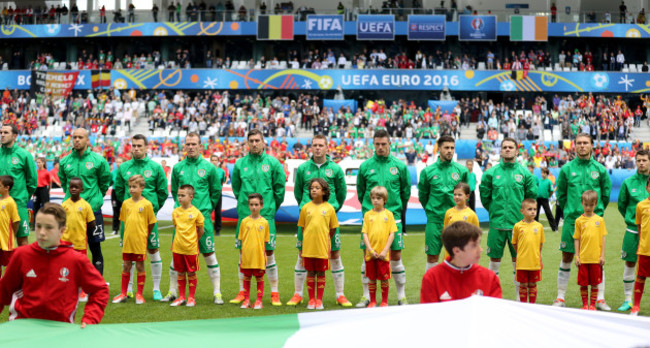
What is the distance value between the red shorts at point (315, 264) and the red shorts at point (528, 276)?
2.14 meters

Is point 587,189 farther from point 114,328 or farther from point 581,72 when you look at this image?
point 581,72

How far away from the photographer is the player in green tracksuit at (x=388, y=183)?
8547 mm

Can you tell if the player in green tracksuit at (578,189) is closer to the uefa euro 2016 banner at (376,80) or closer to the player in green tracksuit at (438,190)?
the player in green tracksuit at (438,190)

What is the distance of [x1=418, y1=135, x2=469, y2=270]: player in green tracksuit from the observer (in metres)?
8.48

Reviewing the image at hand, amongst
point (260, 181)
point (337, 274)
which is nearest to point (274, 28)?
point (260, 181)

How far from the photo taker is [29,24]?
1737 inches

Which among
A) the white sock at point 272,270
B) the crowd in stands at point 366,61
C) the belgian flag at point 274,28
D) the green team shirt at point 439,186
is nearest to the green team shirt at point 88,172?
→ the white sock at point 272,270

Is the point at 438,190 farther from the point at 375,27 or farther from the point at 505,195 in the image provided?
the point at 375,27

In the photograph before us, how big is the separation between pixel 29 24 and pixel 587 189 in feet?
138

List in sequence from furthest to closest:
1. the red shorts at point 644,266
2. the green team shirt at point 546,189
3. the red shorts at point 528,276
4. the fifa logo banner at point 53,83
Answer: the fifa logo banner at point 53,83
the green team shirt at point 546,189
the red shorts at point 528,276
the red shorts at point 644,266

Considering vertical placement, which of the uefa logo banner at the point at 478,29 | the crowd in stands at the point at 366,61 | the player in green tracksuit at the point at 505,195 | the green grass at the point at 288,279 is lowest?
the green grass at the point at 288,279

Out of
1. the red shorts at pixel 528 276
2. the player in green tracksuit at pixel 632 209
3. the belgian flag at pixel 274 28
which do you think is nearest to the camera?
the red shorts at pixel 528 276

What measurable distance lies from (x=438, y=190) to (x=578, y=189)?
5.24 ft

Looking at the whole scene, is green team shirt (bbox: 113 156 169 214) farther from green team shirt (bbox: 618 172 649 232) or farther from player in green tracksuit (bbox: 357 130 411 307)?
green team shirt (bbox: 618 172 649 232)
